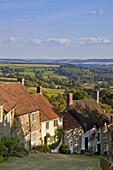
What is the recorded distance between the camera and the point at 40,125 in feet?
149

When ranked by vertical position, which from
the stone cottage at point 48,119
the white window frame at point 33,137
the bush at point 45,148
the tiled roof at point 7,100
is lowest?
the bush at point 45,148

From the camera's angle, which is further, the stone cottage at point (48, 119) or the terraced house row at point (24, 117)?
the stone cottage at point (48, 119)

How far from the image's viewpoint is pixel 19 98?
141ft

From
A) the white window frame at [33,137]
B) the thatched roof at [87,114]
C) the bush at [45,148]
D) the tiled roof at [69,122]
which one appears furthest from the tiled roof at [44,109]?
the thatched roof at [87,114]

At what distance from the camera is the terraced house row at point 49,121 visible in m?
40.1

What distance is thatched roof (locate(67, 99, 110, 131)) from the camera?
5519 centimetres

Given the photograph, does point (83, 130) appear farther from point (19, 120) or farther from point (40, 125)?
point (19, 120)

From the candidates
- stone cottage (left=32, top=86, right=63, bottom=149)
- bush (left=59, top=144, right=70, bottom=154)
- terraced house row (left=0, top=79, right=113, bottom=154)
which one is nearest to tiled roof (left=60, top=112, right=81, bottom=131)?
terraced house row (left=0, top=79, right=113, bottom=154)

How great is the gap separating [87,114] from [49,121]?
11561 millimetres

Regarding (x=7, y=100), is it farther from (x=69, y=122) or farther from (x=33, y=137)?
(x=69, y=122)

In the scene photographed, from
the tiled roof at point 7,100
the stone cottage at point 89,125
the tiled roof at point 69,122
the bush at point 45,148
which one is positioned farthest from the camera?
→ the stone cottage at point 89,125

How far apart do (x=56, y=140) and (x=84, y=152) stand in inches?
257

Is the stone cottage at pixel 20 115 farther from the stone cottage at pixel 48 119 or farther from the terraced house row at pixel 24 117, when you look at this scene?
the stone cottage at pixel 48 119

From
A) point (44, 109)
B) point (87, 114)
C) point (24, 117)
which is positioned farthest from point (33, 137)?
point (87, 114)
